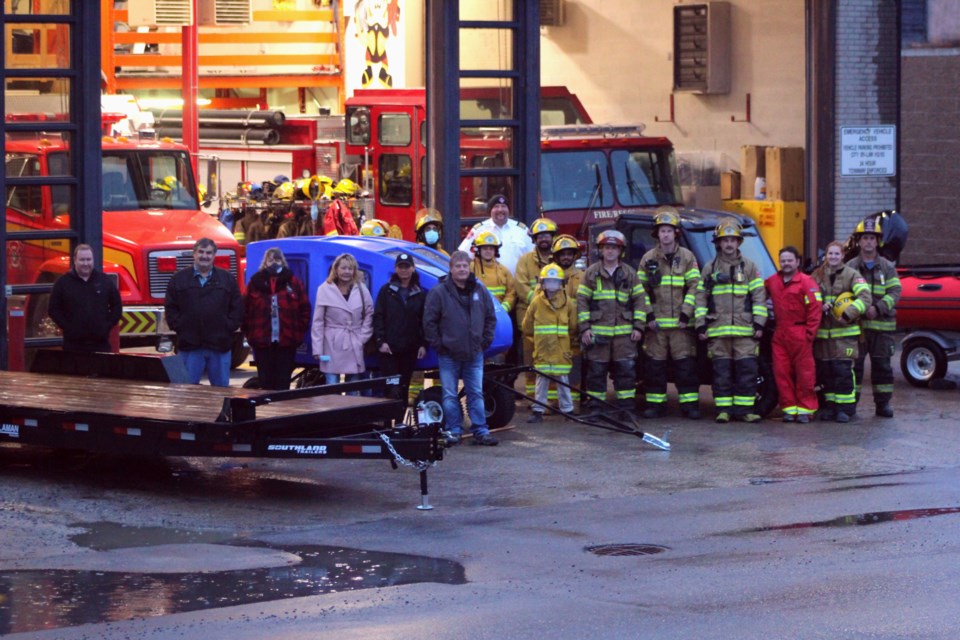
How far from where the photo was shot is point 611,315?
1501 cm

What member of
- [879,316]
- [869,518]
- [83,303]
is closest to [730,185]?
[879,316]

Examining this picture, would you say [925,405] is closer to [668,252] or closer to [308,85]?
[668,252]

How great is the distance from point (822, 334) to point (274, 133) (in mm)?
16673

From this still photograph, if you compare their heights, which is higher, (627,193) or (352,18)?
(352,18)

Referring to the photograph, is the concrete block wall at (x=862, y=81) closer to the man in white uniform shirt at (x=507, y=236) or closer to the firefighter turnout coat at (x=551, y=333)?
the man in white uniform shirt at (x=507, y=236)

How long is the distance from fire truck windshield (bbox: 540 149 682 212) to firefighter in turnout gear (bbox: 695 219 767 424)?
701cm

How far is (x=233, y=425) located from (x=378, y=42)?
20.6 metres

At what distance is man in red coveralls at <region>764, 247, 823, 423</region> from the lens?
1474 centimetres

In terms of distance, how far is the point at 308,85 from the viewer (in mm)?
33844

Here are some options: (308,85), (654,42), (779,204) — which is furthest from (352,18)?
(779,204)

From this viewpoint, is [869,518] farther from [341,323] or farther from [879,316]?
[341,323]

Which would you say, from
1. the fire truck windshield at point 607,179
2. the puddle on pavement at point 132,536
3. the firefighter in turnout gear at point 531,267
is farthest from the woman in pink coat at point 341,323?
the fire truck windshield at point 607,179

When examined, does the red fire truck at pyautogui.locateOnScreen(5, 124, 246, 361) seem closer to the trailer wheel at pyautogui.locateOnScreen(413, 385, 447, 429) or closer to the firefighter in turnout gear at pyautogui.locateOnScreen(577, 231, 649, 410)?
the trailer wheel at pyautogui.locateOnScreen(413, 385, 447, 429)

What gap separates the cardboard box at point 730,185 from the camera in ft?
86.8
